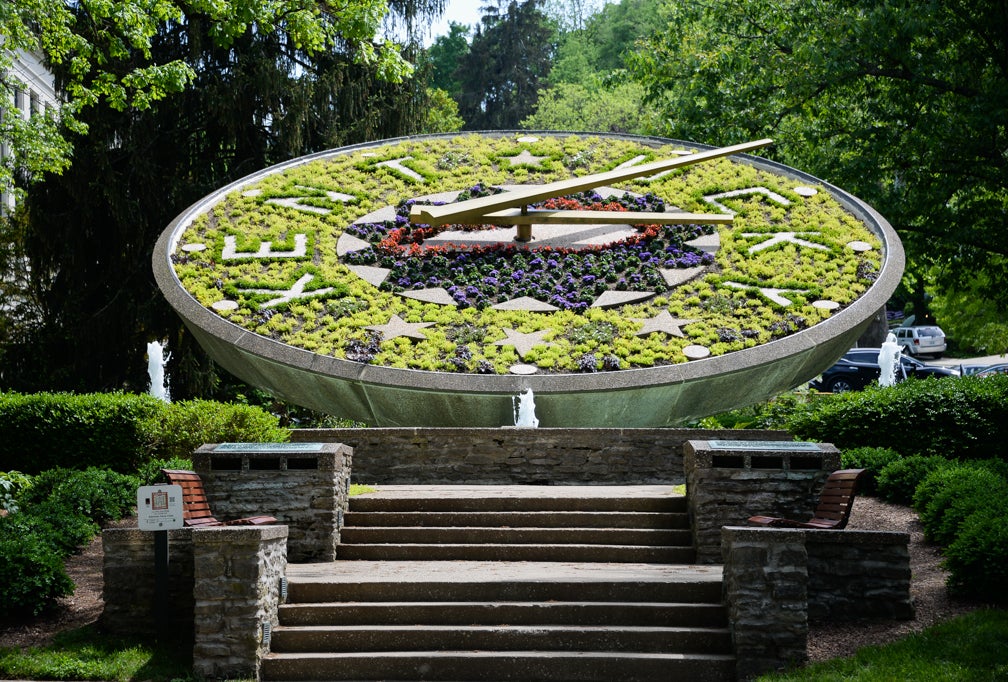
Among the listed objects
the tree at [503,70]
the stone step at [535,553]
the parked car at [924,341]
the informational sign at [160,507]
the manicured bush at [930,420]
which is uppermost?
the tree at [503,70]

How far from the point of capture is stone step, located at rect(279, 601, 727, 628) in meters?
7.89

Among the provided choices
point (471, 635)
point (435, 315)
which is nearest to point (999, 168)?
point (435, 315)

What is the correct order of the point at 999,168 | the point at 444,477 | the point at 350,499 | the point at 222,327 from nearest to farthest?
Answer: the point at 350,499 → the point at 444,477 → the point at 222,327 → the point at 999,168

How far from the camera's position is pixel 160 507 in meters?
7.86

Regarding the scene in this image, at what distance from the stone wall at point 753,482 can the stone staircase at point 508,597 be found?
475mm

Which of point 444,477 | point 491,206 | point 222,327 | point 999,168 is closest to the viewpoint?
point 444,477

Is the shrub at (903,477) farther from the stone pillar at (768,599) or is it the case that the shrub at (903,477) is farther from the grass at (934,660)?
the stone pillar at (768,599)

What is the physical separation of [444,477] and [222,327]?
11.1 feet

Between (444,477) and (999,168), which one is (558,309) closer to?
(444,477)

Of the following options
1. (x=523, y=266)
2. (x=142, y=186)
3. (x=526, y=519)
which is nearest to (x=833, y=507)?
(x=526, y=519)

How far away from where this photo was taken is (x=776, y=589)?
741cm

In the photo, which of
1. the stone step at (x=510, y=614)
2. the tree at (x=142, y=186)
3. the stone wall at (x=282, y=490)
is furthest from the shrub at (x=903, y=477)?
the tree at (x=142, y=186)

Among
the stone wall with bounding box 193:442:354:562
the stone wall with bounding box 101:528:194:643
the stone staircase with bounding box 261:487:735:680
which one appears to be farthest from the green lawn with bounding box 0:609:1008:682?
the stone wall with bounding box 193:442:354:562

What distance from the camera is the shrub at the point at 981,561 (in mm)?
8180
